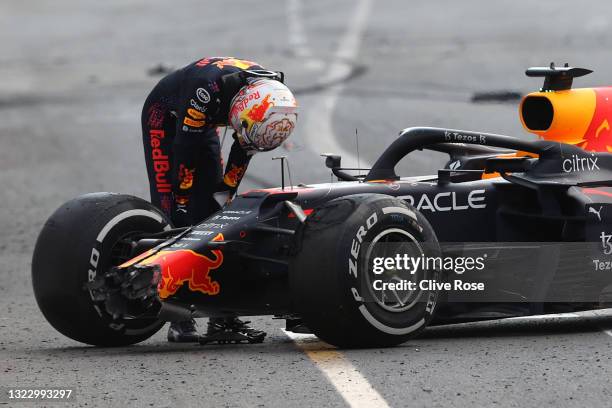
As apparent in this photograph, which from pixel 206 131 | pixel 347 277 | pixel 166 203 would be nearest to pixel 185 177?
pixel 206 131

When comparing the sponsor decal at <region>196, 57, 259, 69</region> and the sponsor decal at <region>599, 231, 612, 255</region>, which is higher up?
the sponsor decal at <region>196, 57, 259, 69</region>

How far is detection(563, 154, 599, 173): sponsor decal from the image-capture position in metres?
8.62

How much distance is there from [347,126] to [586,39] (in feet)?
45.0

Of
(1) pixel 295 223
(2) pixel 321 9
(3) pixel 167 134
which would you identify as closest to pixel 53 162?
(3) pixel 167 134

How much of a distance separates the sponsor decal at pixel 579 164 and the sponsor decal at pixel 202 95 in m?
2.10

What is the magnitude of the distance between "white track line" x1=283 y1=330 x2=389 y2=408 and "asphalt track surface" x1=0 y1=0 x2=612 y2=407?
1 centimetres

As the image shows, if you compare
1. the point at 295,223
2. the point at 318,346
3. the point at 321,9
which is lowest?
the point at 318,346

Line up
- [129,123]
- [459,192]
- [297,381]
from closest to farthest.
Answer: [297,381], [459,192], [129,123]

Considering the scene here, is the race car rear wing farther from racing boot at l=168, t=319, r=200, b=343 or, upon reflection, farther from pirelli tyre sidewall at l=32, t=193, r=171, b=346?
pirelli tyre sidewall at l=32, t=193, r=171, b=346

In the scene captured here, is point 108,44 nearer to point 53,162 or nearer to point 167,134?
point 53,162

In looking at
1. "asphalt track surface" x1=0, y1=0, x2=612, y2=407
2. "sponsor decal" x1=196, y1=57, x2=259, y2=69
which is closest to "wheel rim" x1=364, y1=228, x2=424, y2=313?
"asphalt track surface" x1=0, y1=0, x2=612, y2=407

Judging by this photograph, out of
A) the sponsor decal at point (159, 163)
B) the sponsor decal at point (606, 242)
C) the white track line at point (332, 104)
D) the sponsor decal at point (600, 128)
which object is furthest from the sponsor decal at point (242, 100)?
the white track line at point (332, 104)

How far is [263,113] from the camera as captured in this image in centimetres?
838

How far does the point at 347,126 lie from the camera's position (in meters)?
23.3
